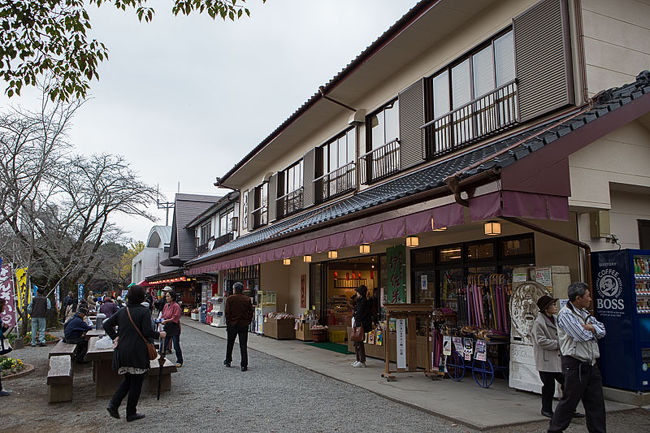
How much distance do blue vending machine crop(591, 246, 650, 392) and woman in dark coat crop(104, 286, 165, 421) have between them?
6330 millimetres

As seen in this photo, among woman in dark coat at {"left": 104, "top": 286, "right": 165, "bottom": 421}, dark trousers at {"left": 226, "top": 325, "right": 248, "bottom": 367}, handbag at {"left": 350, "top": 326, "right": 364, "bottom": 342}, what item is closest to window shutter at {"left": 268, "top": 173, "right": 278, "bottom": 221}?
dark trousers at {"left": 226, "top": 325, "right": 248, "bottom": 367}

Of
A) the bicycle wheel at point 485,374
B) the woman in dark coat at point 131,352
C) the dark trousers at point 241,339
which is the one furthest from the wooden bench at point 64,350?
the bicycle wheel at point 485,374

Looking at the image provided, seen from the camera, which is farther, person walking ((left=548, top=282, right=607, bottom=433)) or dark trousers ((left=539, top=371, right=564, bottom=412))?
dark trousers ((left=539, top=371, right=564, bottom=412))

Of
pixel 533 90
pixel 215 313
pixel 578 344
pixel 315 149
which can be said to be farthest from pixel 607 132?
pixel 215 313

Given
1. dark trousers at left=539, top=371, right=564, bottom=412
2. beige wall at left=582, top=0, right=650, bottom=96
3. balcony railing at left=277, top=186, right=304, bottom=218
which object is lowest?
dark trousers at left=539, top=371, right=564, bottom=412

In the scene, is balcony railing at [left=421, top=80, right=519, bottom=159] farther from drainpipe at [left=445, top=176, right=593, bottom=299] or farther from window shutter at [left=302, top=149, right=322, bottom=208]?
window shutter at [left=302, top=149, right=322, bottom=208]

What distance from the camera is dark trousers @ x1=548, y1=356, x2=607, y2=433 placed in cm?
516

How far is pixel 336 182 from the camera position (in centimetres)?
1550

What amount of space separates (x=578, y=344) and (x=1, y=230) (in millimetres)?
18172

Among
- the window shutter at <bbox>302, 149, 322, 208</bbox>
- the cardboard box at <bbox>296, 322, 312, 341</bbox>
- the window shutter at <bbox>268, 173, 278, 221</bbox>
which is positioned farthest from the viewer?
the window shutter at <bbox>268, 173, 278, 221</bbox>

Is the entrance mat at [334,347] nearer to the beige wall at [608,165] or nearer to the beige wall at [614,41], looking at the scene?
the beige wall at [608,165]

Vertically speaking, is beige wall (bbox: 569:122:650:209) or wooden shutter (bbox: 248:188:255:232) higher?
wooden shutter (bbox: 248:188:255:232)

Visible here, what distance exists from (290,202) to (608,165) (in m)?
12.6

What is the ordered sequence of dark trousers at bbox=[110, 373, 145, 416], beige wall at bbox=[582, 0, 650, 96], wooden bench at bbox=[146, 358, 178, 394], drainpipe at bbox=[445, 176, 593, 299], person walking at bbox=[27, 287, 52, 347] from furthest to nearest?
1. person walking at bbox=[27, 287, 52, 347]
2. wooden bench at bbox=[146, 358, 178, 394]
3. beige wall at bbox=[582, 0, 650, 96]
4. drainpipe at bbox=[445, 176, 593, 299]
5. dark trousers at bbox=[110, 373, 145, 416]
